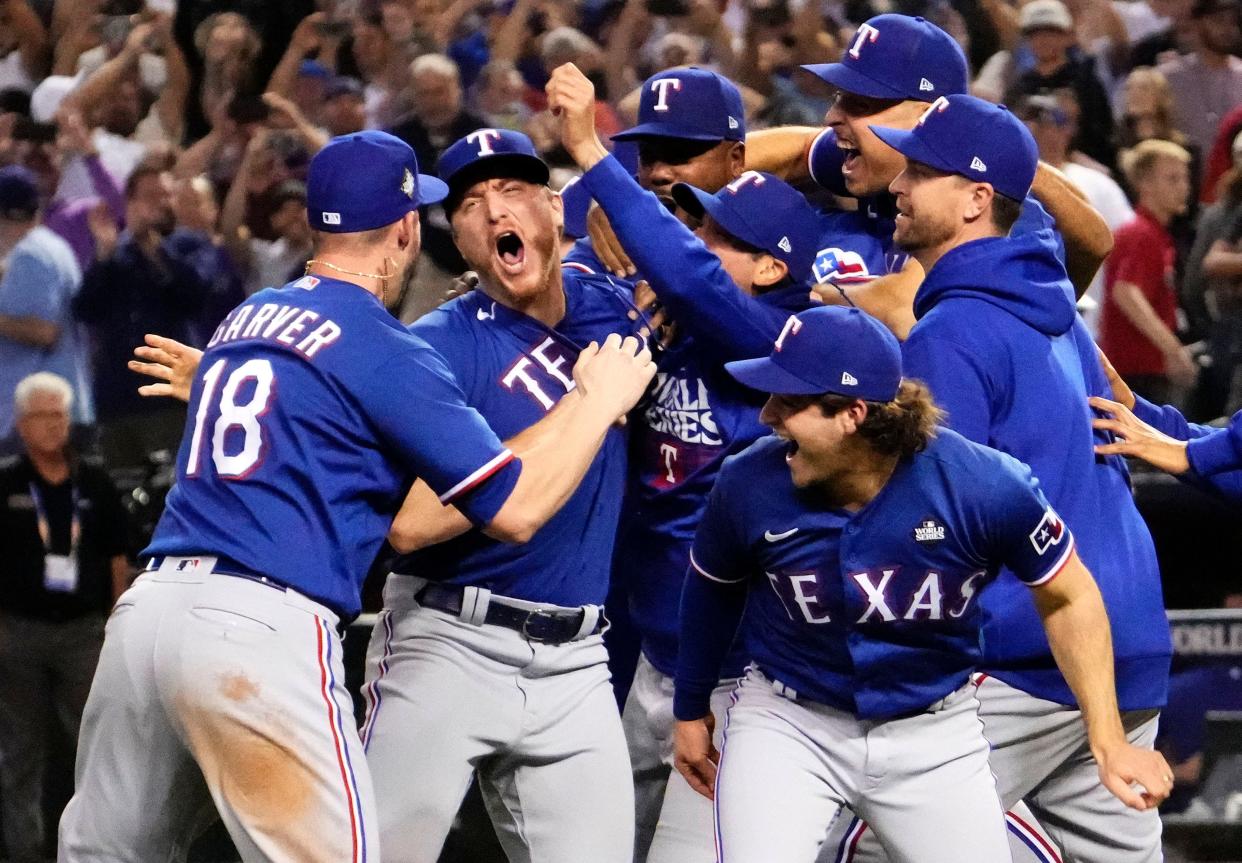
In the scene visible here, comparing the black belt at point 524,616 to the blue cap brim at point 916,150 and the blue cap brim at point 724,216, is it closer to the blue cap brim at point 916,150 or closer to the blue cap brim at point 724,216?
the blue cap brim at point 724,216

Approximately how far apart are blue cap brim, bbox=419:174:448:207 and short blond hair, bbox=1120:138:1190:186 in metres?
4.47

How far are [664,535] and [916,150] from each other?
1.17m

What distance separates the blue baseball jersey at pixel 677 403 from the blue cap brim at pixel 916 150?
48 cm

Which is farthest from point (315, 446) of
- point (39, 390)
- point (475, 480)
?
point (39, 390)

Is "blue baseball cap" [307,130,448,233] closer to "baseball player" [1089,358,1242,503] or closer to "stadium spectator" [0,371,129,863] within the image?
"baseball player" [1089,358,1242,503]

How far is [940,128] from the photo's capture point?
4.61 metres

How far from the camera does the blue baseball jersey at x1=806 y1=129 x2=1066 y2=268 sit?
5.37 metres

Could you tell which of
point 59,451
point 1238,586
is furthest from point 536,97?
point 1238,586

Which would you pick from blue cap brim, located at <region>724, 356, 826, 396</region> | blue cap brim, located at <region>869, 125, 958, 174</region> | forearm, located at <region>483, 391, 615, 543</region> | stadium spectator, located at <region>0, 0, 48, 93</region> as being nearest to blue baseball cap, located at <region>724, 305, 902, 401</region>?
blue cap brim, located at <region>724, 356, 826, 396</region>

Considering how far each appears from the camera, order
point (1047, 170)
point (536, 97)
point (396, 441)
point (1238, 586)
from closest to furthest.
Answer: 1. point (396, 441)
2. point (1047, 170)
3. point (1238, 586)
4. point (536, 97)

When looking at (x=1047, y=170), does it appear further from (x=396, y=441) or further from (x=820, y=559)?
(x=396, y=441)

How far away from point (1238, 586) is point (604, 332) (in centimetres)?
349

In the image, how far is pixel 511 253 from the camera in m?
4.71

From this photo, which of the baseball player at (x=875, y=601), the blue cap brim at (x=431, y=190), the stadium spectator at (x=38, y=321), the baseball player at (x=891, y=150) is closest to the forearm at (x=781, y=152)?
the baseball player at (x=891, y=150)
